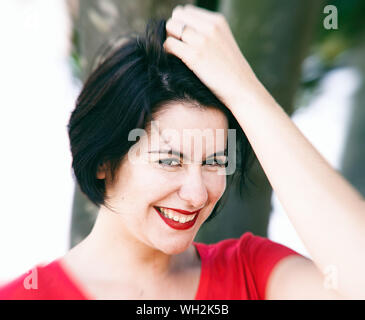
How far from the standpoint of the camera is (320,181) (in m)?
1.16

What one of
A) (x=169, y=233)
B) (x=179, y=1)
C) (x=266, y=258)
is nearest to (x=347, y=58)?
(x=179, y=1)

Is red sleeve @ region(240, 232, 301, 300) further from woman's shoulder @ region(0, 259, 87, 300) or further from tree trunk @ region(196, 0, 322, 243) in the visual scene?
woman's shoulder @ region(0, 259, 87, 300)

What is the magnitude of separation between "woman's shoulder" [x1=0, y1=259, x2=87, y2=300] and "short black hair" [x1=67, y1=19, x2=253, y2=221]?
40 centimetres

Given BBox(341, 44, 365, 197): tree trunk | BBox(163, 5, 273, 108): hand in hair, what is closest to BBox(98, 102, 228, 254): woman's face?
BBox(163, 5, 273, 108): hand in hair

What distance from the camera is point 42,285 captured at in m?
1.44

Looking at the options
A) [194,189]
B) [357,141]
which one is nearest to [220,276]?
[194,189]

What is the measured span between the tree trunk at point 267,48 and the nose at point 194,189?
2.80 feet

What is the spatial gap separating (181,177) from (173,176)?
27 millimetres

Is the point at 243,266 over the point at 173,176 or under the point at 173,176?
under

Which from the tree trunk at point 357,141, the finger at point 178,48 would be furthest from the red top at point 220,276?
the tree trunk at point 357,141

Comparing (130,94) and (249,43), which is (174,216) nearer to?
(130,94)

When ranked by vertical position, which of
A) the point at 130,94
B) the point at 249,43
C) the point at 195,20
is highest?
the point at 249,43

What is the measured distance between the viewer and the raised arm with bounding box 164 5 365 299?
1.11 metres
